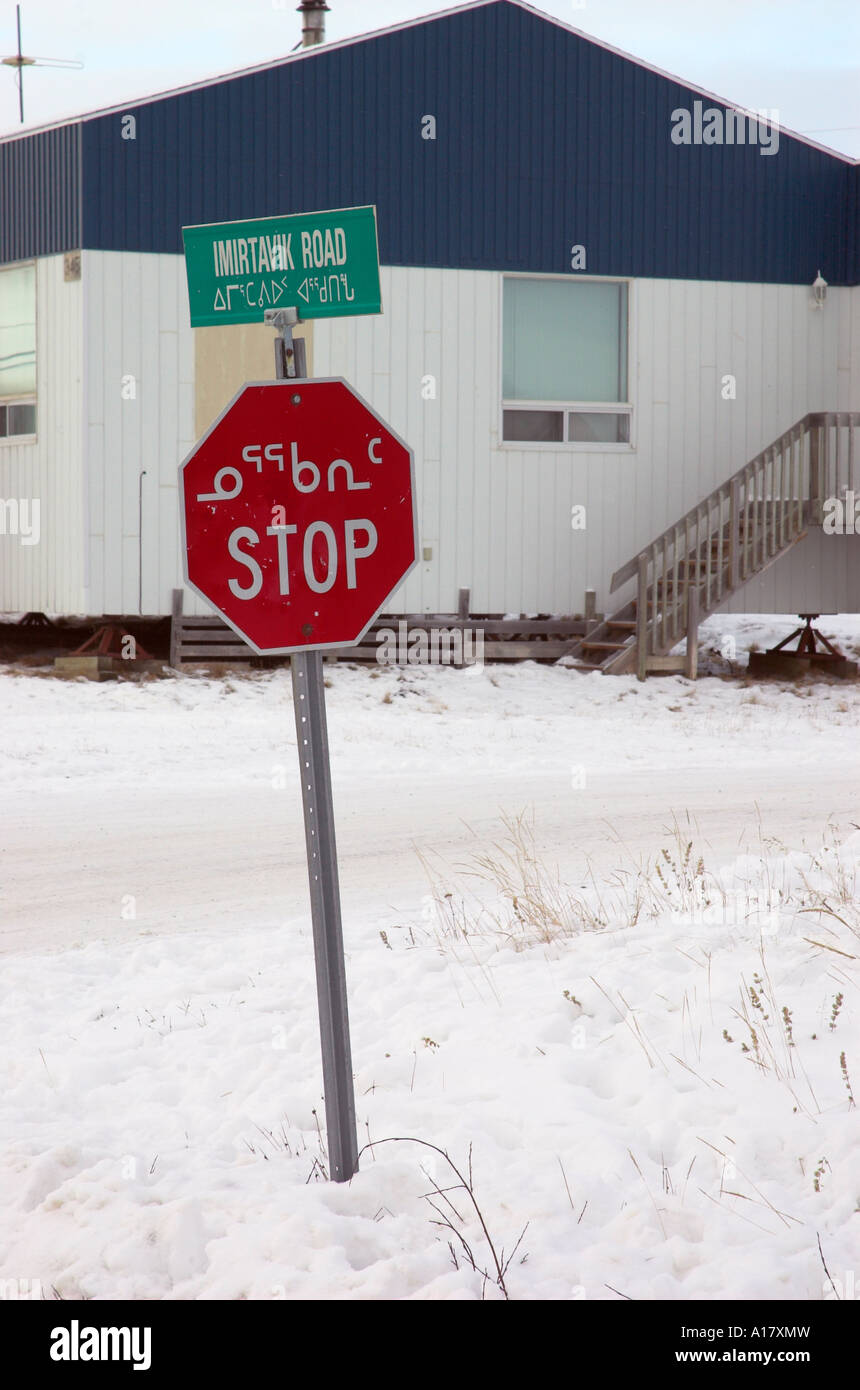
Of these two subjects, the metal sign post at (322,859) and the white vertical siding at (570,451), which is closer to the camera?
the metal sign post at (322,859)

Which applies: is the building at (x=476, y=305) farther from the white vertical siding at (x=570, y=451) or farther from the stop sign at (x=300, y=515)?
the stop sign at (x=300, y=515)

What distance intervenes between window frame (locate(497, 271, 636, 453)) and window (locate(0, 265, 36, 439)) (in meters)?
5.44

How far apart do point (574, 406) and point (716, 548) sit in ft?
8.21

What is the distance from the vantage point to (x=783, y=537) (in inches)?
645

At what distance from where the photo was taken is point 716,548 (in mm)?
17078

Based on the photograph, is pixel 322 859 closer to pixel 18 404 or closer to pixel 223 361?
pixel 223 361

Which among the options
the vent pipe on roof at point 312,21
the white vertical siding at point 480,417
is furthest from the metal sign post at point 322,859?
the vent pipe on roof at point 312,21

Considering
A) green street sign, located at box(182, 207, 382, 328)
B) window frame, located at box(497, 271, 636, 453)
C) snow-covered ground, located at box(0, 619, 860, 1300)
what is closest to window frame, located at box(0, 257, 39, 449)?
window frame, located at box(497, 271, 636, 453)

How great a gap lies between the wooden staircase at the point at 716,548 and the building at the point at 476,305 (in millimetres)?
259

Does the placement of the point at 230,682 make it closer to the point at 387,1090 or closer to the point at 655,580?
the point at 655,580

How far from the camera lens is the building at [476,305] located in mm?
15289

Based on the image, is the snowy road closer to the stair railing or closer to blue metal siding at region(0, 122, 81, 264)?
the stair railing

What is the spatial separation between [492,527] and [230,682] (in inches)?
148

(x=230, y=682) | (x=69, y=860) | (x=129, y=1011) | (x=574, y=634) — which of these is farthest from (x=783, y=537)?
(x=129, y=1011)
